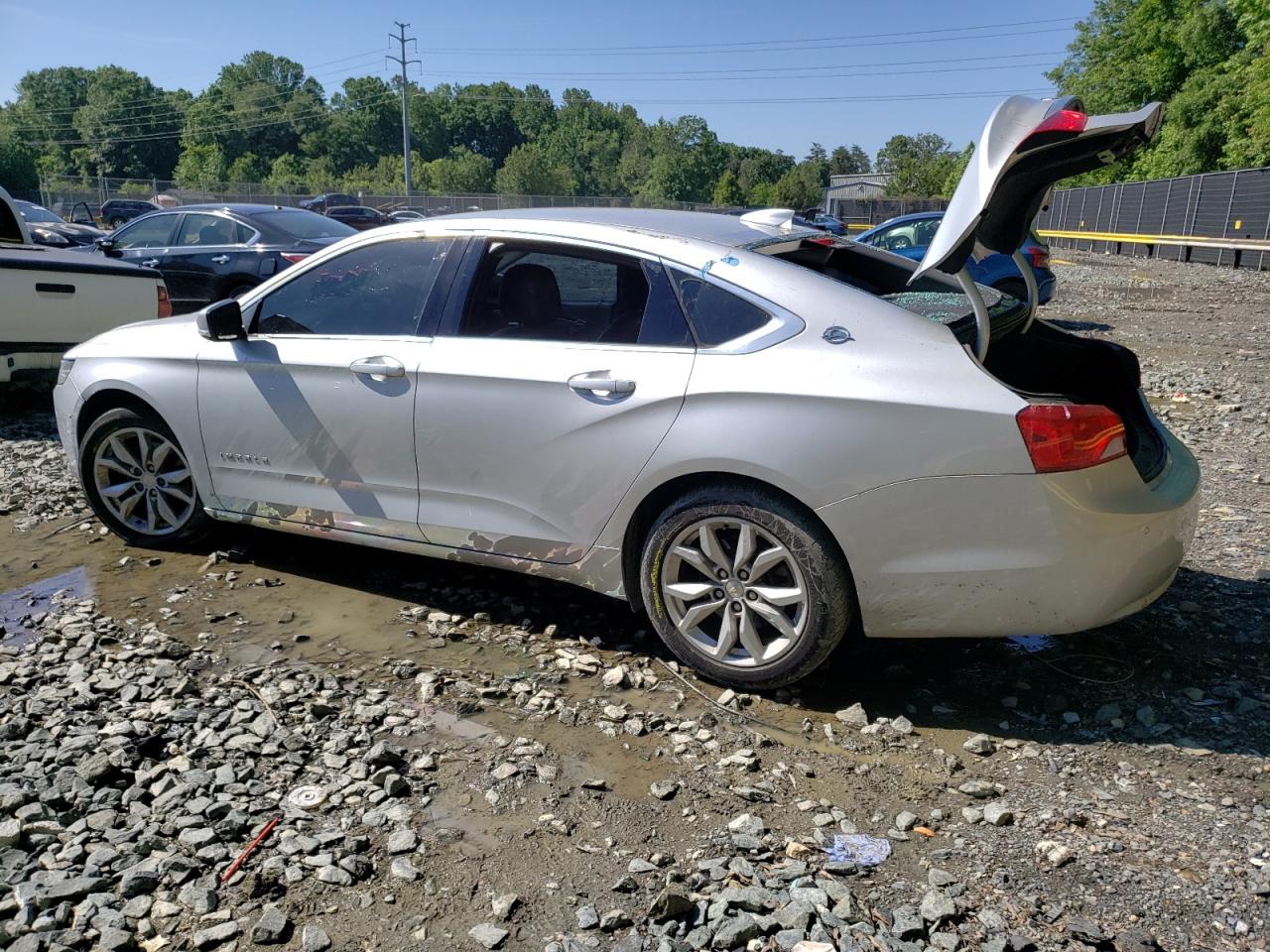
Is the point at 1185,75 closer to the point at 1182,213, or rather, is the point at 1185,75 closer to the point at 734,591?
the point at 1182,213

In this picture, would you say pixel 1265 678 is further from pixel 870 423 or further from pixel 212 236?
pixel 212 236

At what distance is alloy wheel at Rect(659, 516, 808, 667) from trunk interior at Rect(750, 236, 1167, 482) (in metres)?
1.12

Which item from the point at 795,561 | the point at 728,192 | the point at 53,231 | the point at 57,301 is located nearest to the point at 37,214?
the point at 53,231

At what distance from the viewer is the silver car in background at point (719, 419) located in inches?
129

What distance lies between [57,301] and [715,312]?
6.53 m

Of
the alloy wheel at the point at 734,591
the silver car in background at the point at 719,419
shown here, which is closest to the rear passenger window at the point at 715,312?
the silver car in background at the point at 719,419

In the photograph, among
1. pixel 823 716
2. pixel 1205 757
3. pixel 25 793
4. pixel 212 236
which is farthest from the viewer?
pixel 212 236

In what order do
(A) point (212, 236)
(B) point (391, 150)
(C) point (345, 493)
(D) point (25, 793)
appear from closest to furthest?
(D) point (25, 793) < (C) point (345, 493) < (A) point (212, 236) < (B) point (391, 150)

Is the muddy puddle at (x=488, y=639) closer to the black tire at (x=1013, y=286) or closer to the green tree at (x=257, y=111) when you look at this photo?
the black tire at (x=1013, y=286)

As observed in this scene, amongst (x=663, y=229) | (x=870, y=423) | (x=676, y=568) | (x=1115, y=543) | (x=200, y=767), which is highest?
(x=663, y=229)

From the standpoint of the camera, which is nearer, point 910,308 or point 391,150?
point 910,308

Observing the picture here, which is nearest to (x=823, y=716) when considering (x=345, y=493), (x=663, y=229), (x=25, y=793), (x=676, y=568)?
(x=676, y=568)

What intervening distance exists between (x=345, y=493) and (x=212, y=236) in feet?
27.8

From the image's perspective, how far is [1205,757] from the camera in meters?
3.32
